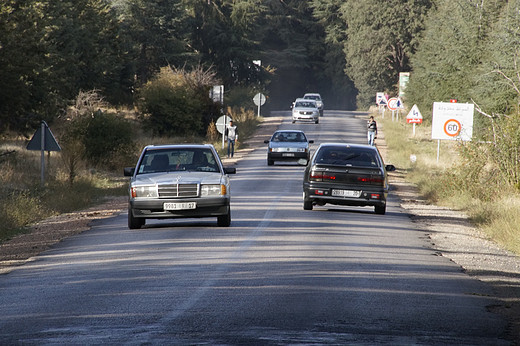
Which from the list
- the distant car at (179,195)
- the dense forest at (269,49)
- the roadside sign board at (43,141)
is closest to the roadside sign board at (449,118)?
the dense forest at (269,49)

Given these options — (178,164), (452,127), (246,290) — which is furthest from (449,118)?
(246,290)

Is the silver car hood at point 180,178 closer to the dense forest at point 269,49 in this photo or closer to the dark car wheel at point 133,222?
the dark car wheel at point 133,222

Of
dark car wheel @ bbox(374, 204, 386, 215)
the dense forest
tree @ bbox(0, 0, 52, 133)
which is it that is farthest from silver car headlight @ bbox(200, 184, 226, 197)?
tree @ bbox(0, 0, 52, 133)

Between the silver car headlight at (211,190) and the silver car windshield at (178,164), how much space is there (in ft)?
3.08

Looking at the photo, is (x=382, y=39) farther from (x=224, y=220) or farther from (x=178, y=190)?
(x=178, y=190)

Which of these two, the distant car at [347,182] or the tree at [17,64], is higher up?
the tree at [17,64]

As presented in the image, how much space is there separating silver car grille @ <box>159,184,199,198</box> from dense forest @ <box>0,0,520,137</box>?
1354cm

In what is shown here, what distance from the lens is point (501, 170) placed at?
85.9ft

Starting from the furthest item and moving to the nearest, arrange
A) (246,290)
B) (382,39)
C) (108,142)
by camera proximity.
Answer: (382,39) < (108,142) < (246,290)

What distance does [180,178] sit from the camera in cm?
1730

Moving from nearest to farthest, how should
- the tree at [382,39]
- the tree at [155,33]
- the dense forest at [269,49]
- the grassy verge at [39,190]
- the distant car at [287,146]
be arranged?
the grassy verge at [39,190], the dense forest at [269,49], the distant car at [287,146], the tree at [155,33], the tree at [382,39]

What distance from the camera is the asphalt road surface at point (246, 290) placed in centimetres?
828

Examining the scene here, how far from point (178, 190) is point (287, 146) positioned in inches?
969

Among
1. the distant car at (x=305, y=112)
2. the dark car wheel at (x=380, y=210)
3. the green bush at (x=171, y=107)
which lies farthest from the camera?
the distant car at (x=305, y=112)
